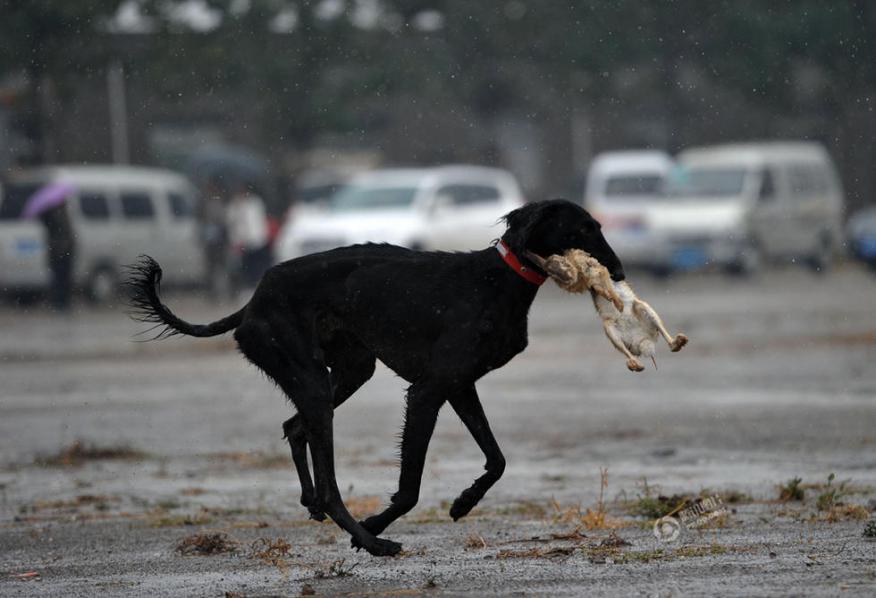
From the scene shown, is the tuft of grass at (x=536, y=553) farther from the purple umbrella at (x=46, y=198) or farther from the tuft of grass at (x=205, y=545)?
the purple umbrella at (x=46, y=198)

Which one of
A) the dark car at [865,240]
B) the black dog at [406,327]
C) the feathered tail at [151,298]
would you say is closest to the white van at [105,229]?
the dark car at [865,240]

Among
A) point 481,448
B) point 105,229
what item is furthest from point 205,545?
point 105,229

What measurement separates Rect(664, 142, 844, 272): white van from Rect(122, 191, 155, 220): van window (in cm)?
857

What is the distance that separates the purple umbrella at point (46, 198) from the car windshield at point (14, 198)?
0.11m

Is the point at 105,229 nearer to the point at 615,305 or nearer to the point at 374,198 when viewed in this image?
the point at 374,198

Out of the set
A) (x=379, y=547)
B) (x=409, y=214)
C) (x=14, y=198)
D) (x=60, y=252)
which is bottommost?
(x=379, y=547)

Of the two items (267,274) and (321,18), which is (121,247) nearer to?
(321,18)

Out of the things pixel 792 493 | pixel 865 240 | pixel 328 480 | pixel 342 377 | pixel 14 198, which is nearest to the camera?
pixel 328 480

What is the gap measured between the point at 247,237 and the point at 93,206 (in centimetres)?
251

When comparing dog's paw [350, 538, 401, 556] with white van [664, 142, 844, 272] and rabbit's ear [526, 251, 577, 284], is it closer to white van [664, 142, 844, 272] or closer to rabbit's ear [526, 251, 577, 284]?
rabbit's ear [526, 251, 577, 284]

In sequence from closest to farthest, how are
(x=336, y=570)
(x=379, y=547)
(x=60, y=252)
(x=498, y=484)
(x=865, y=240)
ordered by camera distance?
(x=336, y=570)
(x=379, y=547)
(x=498, y=484)
(x=60, y=252)
(x=865, y=240)

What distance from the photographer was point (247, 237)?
29000mm

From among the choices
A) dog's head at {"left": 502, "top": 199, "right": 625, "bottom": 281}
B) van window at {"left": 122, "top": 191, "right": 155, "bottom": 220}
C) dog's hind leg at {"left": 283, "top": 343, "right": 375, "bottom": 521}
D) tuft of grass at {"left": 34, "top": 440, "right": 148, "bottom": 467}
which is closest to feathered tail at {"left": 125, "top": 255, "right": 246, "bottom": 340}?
dog's hind leg at {"left": 283, "top": 343, "right": 375, "bottom": 521}

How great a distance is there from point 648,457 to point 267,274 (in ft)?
12.0
